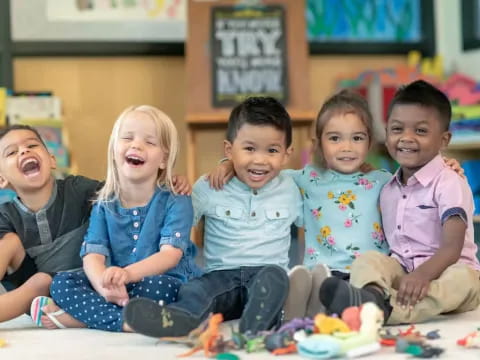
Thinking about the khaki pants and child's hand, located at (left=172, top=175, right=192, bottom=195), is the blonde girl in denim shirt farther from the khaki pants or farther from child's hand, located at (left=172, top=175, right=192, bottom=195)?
the khaki pants

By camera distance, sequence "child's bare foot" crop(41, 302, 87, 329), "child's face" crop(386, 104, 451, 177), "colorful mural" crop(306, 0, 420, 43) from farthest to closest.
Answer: "colorful mural" crop(306, 0, 420, 43)
"child's face" crop(386, 104, 451, 177)
"child's bare foot" crop(41, 302, 87, 329)

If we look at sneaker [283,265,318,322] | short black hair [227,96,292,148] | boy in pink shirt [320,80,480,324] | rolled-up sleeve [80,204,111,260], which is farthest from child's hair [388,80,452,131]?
rolled-up sleeve [80,204,111,260]

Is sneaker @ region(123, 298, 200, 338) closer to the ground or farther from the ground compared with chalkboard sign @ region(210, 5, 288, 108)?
closer to the ground

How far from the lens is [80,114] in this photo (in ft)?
13.1

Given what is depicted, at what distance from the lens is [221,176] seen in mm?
2004

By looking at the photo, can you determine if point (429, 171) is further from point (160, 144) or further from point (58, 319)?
point (58, 319)

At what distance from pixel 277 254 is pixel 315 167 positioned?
0.26 meters

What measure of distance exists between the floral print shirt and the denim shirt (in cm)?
33

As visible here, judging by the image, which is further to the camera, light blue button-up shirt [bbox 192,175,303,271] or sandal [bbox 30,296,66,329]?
light blue button-up shirt [bbox 192,175,303,271]

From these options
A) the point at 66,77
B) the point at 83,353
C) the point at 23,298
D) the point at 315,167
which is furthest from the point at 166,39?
the point at 83,353

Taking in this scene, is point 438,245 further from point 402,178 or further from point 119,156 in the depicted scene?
point 119,156

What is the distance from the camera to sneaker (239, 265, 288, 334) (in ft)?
5.23

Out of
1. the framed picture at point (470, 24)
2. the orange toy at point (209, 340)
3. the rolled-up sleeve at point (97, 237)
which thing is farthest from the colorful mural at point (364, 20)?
the orange toy at point (209, 340)

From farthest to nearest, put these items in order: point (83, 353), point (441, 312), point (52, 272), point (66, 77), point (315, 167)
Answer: point (66, 77), point (315, 167), point (52, 272), point (441, 312), point (83, 353)
